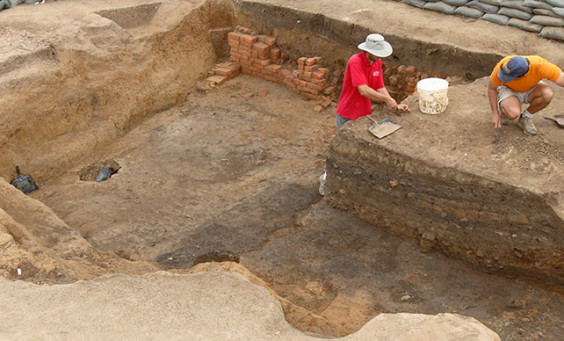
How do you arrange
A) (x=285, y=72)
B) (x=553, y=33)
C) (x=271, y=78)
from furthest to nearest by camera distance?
1. (x=271, y=78)
2. (x=285, y=72)
3. (x=553, y=33)

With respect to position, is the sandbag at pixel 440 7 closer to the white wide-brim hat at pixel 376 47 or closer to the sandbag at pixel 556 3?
the sandbag at pixel 556 3

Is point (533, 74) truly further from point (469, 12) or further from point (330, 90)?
point (330, 90)

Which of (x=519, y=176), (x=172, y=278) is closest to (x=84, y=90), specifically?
(x=172, y=278)

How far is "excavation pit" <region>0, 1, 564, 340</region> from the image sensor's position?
4.57 m

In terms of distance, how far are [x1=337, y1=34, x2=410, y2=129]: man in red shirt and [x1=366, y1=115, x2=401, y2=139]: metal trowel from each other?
200mm

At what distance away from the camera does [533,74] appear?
479 centimetres

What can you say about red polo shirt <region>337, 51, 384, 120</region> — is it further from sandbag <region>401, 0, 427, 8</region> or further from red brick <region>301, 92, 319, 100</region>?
sandbag <region>401, 0, 427, 8</region>

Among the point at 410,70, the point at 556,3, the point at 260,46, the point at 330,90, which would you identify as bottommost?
the point at 330,90

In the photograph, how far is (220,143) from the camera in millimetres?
7359

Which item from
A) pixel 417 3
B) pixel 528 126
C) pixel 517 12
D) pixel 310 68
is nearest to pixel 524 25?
pixel 517 12

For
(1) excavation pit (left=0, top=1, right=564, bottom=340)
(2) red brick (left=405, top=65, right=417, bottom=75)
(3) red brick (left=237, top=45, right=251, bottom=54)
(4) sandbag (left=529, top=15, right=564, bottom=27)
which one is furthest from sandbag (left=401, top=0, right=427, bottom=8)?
(3) red brick (left=237, top=45, right=251, bottom=54)

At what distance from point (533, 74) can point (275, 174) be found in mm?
3062

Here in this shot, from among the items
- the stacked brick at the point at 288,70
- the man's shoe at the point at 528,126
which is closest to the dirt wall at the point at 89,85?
the stacked brick at the point at 288,70

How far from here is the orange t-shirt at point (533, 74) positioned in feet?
15.3
